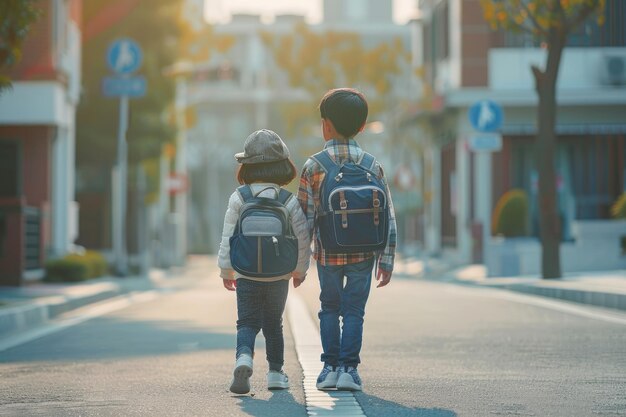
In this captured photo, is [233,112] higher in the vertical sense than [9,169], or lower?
higher

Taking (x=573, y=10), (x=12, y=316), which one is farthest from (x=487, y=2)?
(x=12, y=316)

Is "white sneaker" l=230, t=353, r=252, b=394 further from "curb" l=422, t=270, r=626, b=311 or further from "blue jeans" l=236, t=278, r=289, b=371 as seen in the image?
"curb" l=422, t=270, r=626, b=311

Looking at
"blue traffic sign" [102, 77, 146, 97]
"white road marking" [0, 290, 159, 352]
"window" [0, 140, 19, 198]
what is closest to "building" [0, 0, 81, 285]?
"window" [0, 140, 19, 198]

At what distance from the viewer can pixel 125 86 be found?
29.4 metres

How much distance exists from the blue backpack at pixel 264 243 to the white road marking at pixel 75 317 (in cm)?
427

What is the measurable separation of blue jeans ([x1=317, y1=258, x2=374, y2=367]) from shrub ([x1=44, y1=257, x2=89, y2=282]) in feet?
57.5

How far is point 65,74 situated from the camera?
2805 cm

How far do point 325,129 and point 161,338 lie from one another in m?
4.52

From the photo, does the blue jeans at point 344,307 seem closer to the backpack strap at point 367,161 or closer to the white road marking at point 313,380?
the white road marking at point 313,380

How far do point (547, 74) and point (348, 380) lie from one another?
1646 centimetres

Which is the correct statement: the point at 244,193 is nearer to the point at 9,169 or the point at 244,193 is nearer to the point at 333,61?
the point at 9,169

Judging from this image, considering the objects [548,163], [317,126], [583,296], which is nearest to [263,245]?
[583,296]

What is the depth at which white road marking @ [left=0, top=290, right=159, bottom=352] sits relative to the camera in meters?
12.4

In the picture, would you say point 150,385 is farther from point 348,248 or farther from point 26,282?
point 26,282
